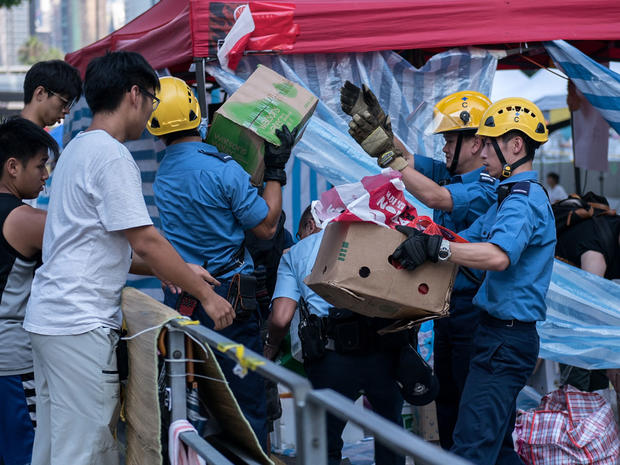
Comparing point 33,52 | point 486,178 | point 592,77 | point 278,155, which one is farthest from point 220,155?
point 33,52

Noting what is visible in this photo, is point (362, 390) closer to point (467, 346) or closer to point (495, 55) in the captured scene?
point (467, 346)

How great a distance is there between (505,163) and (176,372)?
1.79m

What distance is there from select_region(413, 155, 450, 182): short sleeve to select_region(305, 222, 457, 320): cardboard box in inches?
60.7

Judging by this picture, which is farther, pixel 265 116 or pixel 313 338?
pixel 265 116

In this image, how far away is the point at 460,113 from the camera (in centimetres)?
420

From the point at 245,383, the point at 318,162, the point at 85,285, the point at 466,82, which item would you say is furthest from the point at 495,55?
the point at 85,285

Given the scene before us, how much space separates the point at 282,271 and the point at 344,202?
3.11ft

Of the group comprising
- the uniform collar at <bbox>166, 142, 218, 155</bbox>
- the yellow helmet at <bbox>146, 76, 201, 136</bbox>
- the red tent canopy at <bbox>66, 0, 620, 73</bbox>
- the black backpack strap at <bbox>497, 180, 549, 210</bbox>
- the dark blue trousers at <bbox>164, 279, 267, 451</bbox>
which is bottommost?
the dark blue trousers at <bbox>164, 279, 267, 451</bbox>

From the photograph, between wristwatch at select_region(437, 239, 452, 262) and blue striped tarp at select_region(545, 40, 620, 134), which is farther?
blue striped tarp at select_region(545, 40, 620, 134)

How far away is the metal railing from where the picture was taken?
136 cm

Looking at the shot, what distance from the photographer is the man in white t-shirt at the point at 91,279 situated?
260cm

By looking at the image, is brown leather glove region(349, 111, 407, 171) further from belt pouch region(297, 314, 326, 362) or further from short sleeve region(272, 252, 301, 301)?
belt pouch region(297, 314, 326, 362)

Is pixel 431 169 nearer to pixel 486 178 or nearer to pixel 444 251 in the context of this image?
pixel 486 178

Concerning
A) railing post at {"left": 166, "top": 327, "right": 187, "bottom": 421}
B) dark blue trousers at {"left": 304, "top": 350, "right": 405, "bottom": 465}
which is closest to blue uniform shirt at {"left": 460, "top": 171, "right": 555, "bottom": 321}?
dark blue trousers at {"left": 304, "top": 350, "right": 405, "bottom": 465}
